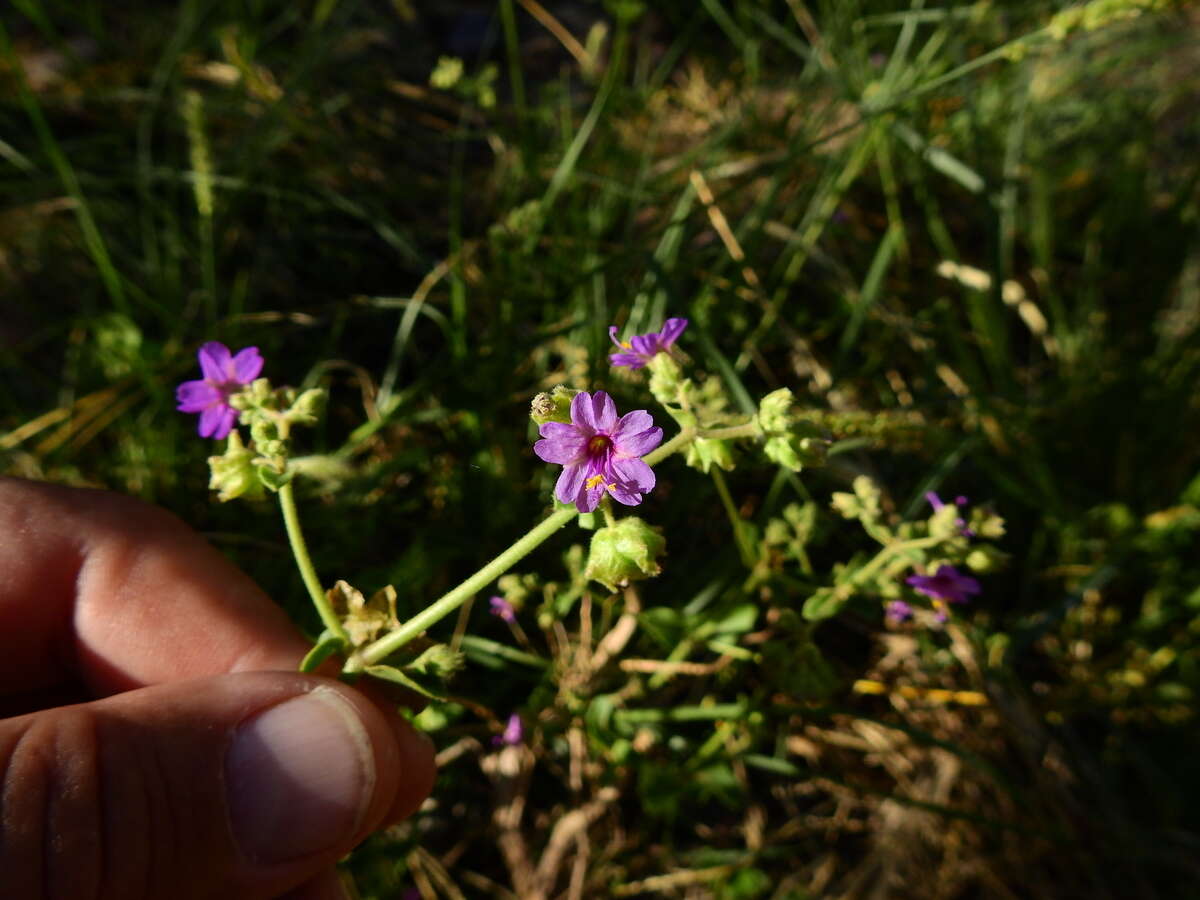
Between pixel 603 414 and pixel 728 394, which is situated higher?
pixel 728 394

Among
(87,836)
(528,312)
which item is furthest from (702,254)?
(87,836)

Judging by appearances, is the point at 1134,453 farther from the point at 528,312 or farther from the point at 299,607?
the point at 299,607

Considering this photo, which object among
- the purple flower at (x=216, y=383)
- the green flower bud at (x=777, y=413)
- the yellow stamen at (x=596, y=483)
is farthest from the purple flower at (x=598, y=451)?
the purple flower at (x=216, y=383)

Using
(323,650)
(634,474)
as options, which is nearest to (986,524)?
(634,474)

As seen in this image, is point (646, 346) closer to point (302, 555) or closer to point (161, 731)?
point (302, 555)

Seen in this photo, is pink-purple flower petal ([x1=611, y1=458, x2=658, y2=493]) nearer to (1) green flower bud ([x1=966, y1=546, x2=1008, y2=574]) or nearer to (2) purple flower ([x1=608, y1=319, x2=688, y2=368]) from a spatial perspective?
(2) purple flower ([x1=608, y1=319, x2=688, y2=368])

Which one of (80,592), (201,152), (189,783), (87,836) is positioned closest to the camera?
(87,836)

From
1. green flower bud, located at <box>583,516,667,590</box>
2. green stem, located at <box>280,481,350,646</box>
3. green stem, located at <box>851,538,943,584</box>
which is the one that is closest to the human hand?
green stem, located at <box>280,481,350,646</box>
